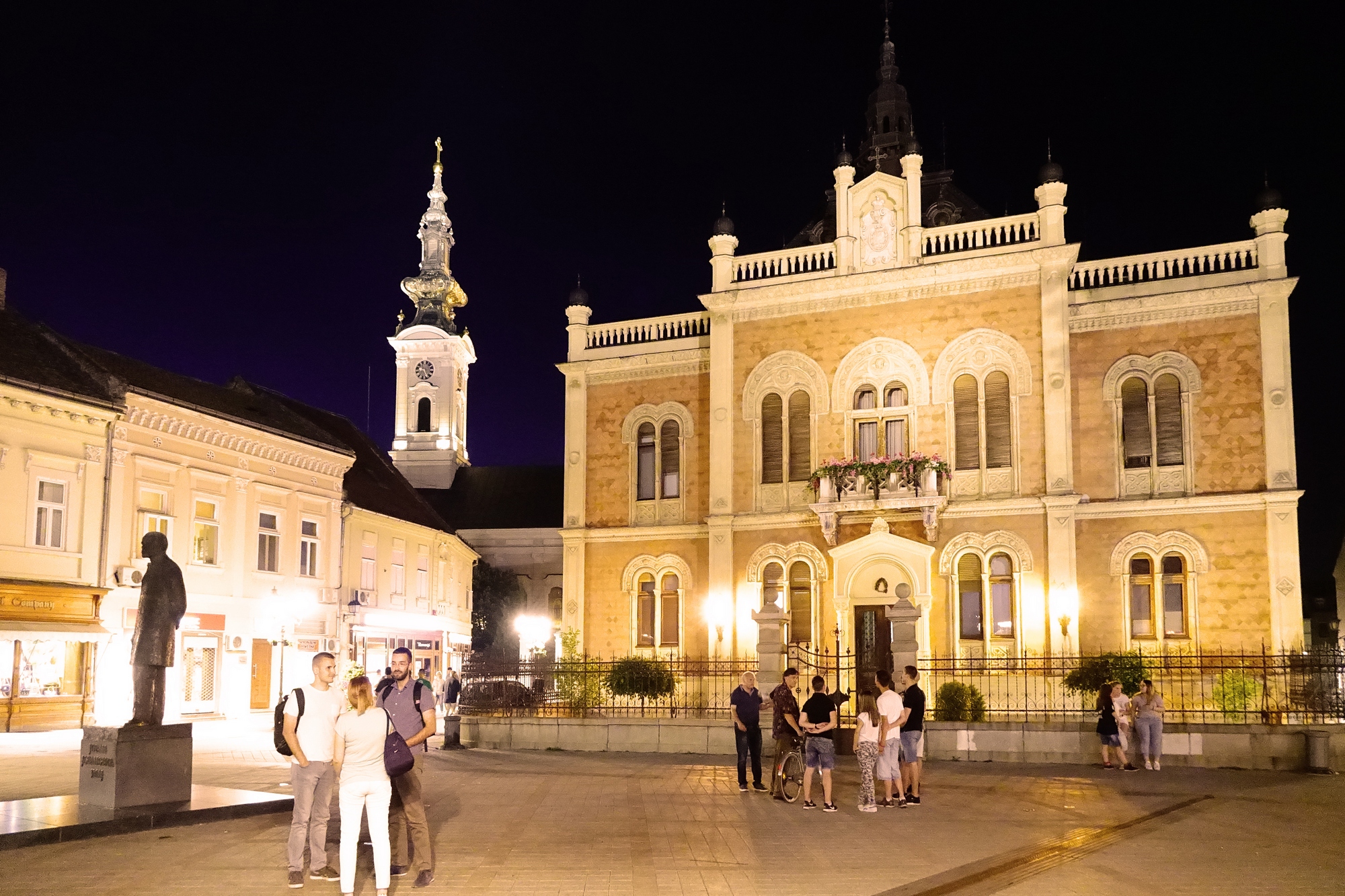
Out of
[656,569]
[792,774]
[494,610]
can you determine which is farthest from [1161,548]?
[494,610]

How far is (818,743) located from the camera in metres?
14.8

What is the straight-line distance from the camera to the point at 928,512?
27875 millimetres

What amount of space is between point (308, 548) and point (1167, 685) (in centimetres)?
2376

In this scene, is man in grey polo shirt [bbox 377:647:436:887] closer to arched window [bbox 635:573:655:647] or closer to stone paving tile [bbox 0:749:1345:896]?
stone paving tile [bbox 0:749:1345:896]

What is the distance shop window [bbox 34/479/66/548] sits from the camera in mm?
25828

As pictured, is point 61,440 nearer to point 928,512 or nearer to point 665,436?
point 665,436

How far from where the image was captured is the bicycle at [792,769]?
15.3m

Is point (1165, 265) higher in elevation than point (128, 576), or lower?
higher

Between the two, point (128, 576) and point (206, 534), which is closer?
point (128, 576)

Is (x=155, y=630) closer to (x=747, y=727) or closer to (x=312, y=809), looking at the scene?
(x=312, y=809)

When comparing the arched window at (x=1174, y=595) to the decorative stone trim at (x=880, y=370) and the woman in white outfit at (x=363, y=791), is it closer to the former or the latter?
the decorative stone trim at (x=880, y=370)

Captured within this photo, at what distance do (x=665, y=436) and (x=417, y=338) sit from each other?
125 ft

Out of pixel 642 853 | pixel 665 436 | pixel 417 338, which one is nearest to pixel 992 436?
pixel 665 436

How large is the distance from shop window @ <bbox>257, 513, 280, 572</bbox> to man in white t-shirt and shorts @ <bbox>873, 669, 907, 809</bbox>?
22976 millimetres
